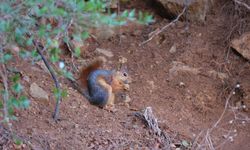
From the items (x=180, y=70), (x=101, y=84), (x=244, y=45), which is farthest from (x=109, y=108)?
(x=244, y=45)

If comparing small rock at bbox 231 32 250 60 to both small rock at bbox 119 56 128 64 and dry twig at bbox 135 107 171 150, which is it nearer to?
small rock at bbox 119 56 128 64

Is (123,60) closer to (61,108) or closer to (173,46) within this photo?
(173,46)

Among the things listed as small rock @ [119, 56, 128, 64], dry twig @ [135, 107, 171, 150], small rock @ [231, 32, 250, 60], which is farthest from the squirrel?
small rock @ [231, 32, 250, 60]

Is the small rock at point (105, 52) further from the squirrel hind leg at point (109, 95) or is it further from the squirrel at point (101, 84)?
the squirrel hind leg at point (109, 95)

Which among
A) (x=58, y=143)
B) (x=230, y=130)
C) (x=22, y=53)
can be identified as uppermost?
(x=22, y=53)

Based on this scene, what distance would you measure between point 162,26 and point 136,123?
55.4 inches

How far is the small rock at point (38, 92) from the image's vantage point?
13.4 ft

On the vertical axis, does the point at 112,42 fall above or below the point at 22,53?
below

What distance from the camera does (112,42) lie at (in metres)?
5.23

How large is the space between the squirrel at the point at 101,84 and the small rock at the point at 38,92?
406 millimetres

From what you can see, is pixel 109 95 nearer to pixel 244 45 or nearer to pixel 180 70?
pixel 180 70

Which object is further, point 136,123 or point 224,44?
point 224,44

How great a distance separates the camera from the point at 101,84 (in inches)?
179

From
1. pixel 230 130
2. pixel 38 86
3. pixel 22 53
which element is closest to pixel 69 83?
pixel 38 86
